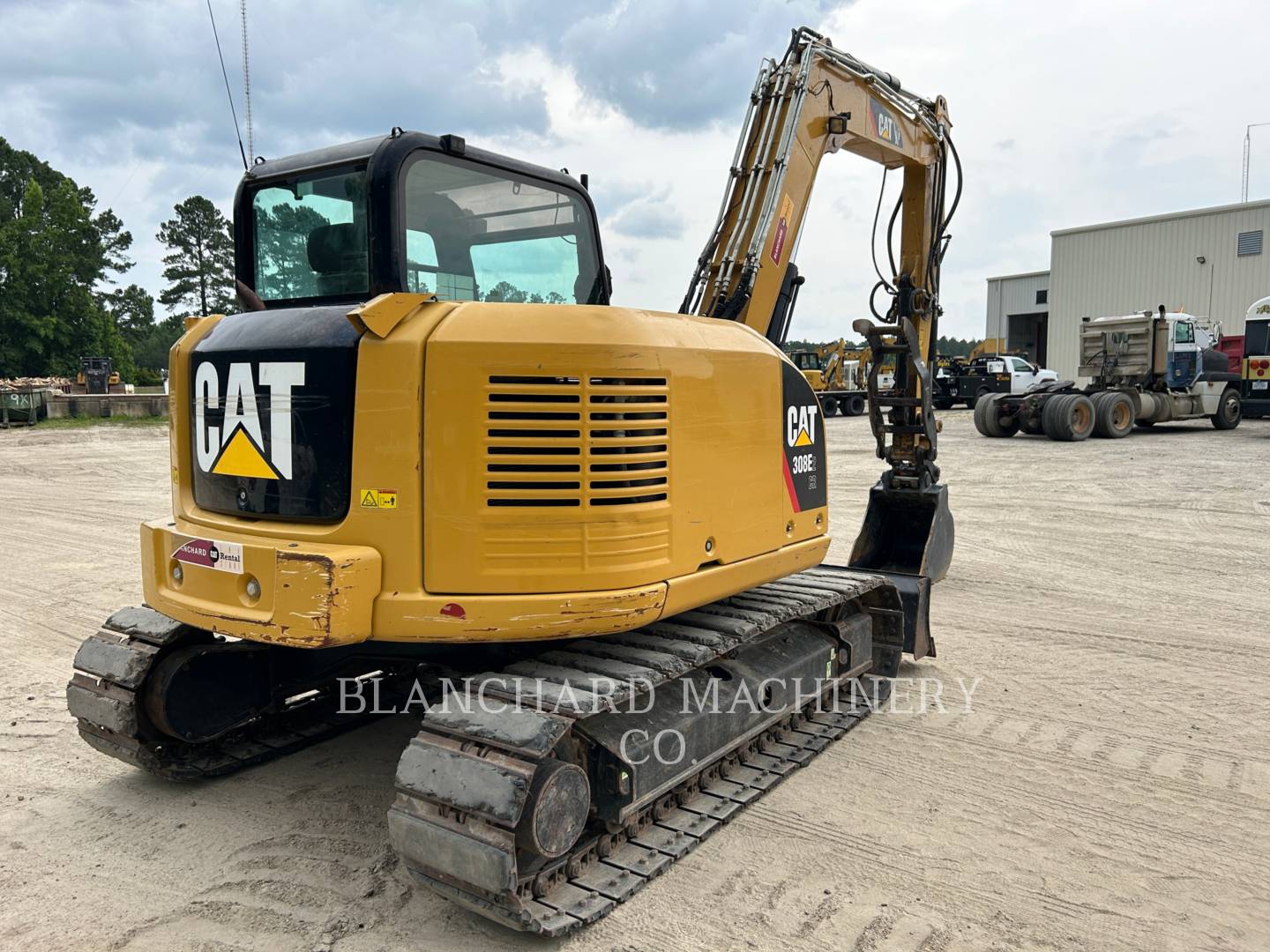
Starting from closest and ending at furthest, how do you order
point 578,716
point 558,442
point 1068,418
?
point 578,716 < point 558,442 < point 1068,418

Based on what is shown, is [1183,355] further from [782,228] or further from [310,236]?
[310,236]

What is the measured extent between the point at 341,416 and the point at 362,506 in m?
0.34

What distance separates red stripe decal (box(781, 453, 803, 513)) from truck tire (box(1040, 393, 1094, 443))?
17468mm

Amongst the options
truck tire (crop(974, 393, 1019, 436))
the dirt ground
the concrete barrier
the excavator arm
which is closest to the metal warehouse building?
truck tire (crop(974, 393, 1019, 436))

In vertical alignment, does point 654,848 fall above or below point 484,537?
below

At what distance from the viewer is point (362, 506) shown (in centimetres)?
342

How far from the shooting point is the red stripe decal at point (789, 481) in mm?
4469

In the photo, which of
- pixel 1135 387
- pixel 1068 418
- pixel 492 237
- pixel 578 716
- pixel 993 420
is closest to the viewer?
pixel 578 716

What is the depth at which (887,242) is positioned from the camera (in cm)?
696

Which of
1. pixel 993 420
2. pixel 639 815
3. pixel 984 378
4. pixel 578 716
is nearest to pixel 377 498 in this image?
pixel 578 716

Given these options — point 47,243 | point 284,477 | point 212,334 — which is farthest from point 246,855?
point 47,243

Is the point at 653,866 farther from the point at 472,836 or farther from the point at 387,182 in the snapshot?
the point at 387,182

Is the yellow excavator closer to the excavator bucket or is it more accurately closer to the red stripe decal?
the red stripe decal

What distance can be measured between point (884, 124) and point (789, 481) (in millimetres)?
3252
